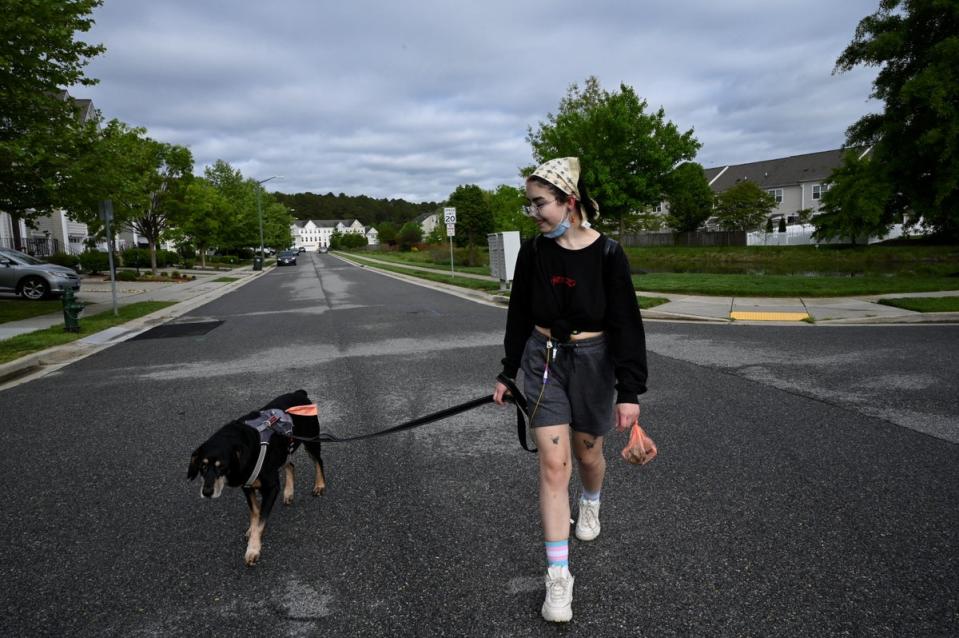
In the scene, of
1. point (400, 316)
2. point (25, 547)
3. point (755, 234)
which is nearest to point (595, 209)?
point (25, 547)

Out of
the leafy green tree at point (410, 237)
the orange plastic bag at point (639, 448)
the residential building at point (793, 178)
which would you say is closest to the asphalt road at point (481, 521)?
the orange plastic bag at point (639, 448)

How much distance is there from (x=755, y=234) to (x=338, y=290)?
40913 millimetres

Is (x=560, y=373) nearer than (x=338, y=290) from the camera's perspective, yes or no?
Yes

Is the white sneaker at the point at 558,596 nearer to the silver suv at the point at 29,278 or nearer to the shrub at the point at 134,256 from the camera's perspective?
the silver suv at the point at 29,278

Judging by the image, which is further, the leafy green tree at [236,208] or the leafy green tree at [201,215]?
the leafy green tree at [236,208]

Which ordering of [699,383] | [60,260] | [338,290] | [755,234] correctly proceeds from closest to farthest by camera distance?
1. [699,383]
2. [338,290]
3. [60,260]
4. [755,234]

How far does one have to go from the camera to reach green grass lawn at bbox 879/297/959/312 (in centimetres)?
1130

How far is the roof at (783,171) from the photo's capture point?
65.7 m

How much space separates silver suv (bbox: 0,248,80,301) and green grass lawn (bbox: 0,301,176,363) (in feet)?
13.8

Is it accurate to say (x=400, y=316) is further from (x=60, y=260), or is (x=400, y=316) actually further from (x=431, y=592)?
(x=60, y=260)

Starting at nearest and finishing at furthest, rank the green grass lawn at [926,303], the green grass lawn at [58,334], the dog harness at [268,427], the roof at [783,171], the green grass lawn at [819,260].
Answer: the dog harness at [268,427] → the green grass lawn at [58,334] → the green grass lawn at [926,303] → the green grass lawn at [819,260] → the roof at [783,171]

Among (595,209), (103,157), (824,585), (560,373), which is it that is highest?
(103,157)

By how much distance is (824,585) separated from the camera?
2.74 metres

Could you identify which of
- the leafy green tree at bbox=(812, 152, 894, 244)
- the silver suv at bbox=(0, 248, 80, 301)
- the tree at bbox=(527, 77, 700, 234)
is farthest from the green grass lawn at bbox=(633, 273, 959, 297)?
Answer: the silver suv at bbox=(0, 248, 80, 301)
